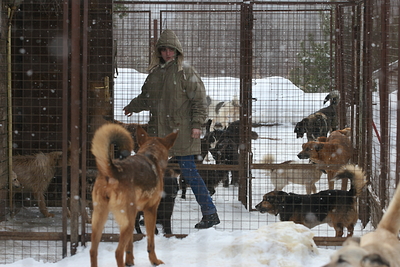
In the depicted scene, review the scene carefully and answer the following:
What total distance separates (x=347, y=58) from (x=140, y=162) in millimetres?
4610

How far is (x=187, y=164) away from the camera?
19.6ft

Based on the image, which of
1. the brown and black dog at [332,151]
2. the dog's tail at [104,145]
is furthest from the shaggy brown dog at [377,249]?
the brown and black dog at [332,151]

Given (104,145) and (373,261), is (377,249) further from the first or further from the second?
(104,145)

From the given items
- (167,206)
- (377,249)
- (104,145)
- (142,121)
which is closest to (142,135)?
(104,145)

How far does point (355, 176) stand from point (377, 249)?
2.76m

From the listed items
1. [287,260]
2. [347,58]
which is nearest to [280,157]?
[347,58]

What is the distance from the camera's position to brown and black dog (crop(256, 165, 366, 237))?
6.08 metres

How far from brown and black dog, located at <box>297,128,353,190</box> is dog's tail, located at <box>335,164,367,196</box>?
49.2 inches

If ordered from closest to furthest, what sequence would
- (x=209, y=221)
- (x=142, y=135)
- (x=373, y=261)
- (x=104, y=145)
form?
(x=373, y=261) < (x=104, y=145) < (x=142, y=135) < (x=209, y=221)

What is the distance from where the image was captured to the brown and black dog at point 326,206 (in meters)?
6.08

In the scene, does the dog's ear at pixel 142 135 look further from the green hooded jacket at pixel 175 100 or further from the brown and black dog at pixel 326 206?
the brown and black dog at pixel 326 206

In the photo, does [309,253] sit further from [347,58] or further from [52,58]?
[52,58]

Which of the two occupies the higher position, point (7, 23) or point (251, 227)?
point (7, 23)

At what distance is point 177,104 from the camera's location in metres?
5.93
